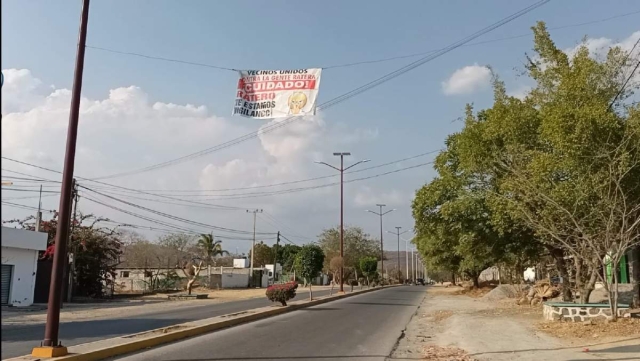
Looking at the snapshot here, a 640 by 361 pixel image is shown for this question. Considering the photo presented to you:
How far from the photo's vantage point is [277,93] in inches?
499

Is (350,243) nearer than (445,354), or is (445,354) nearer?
(445,354)

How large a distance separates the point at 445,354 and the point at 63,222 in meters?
8.11

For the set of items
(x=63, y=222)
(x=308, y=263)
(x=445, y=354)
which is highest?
(x=63, y=222)

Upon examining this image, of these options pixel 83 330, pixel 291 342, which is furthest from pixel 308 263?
pixel 291 342

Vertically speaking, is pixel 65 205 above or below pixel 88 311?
above

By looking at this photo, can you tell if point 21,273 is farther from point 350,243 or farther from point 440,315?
point 350,243

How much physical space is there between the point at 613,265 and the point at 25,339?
15700 millimetres

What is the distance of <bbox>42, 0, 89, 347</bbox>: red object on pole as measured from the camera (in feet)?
32.1

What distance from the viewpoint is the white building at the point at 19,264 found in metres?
29.2

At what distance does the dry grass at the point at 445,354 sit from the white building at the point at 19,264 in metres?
24.4

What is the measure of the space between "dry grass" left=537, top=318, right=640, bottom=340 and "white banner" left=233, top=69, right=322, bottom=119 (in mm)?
8671

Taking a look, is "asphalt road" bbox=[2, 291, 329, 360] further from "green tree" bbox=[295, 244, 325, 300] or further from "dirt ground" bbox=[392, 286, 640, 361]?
"green tree" bbox=[295, 244, 325, 300]

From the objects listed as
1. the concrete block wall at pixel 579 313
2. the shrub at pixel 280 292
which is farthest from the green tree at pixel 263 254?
the concrete block wall at pixel 579 313

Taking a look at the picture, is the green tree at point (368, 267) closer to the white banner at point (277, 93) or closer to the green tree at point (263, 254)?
the green tree at point (263, 254)
